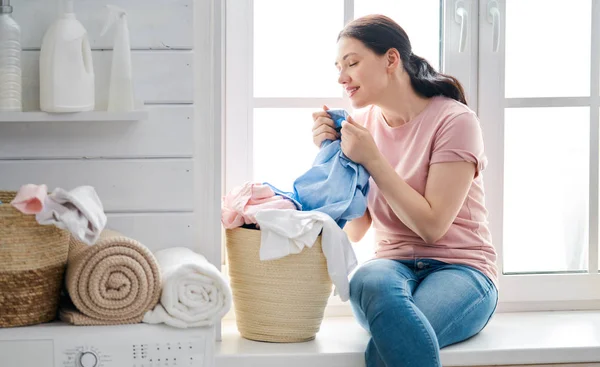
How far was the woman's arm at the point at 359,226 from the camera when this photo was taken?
2.23 meters

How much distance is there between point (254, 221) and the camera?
198 centimetres

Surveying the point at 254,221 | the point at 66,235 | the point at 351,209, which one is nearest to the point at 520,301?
the point at 351,209

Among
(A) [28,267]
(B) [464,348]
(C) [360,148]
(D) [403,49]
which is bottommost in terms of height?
(B) [464,348]

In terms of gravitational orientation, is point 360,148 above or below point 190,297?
above

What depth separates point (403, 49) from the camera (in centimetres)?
213

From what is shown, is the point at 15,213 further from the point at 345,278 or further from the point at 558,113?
the point at 558,113

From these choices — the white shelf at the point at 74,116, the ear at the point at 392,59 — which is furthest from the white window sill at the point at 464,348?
the ear at the point at 392,59

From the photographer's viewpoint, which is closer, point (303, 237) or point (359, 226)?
point (303, 237)

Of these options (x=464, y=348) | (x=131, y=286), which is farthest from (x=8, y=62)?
(x=464, y=348)

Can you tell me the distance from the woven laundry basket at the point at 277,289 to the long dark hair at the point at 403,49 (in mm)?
530

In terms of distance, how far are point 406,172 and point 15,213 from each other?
3.18 ft

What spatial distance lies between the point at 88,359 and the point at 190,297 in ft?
0.80

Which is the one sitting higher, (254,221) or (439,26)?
(439,26)

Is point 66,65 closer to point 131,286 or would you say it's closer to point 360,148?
point 131,286
